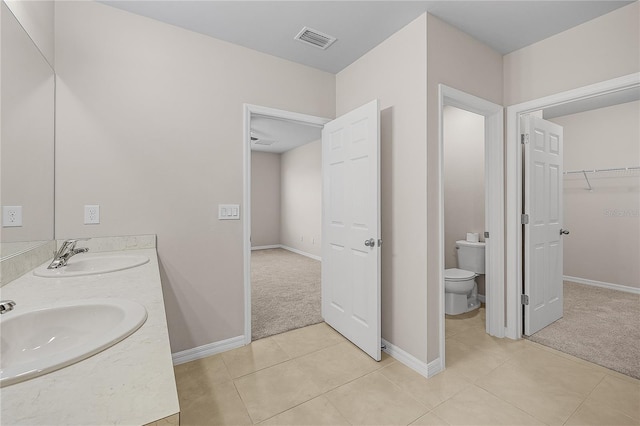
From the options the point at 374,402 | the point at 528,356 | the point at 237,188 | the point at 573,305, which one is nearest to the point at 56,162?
the point at 237,188

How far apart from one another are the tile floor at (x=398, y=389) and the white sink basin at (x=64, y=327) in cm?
100

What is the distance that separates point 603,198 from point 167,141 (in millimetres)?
5290

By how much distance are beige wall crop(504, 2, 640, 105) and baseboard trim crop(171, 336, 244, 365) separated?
311 centimetres

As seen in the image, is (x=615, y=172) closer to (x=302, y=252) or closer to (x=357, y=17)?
(x=357, y=17)

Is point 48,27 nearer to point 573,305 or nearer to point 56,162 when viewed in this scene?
point 56,162

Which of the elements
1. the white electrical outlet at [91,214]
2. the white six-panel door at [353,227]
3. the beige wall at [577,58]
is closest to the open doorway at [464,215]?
the beige wall at [577,58]

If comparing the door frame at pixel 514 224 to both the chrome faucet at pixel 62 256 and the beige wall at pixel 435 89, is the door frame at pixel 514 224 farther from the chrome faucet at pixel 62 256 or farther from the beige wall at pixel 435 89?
the chrome faucet at pixel 62 256

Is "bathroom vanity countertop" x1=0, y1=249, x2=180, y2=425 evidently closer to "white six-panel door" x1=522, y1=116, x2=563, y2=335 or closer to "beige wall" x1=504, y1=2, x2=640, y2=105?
"white six-panel door" x1=522, y1=116, x2=563, y2=335

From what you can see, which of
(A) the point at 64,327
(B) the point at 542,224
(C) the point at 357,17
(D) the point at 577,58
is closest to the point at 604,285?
(B) the point at 542,224

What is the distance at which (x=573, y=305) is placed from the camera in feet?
10.8

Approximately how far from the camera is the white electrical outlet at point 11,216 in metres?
1.24

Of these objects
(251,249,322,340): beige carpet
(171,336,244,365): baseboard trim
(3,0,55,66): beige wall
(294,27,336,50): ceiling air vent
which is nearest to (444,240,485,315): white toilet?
(251,249,322,340): beige carpet

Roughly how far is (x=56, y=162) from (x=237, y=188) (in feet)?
3.72

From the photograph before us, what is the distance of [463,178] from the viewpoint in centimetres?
362
